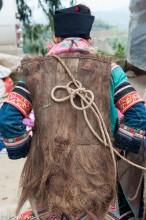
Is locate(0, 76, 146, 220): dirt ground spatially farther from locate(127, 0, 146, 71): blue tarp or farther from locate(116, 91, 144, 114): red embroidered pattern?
locate(127, 0, 146, 71): blue tarp

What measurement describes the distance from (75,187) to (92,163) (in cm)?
15

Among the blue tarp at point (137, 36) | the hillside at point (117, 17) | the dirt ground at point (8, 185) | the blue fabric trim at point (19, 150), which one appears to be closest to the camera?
the blue fabric trim at point (19, 150)

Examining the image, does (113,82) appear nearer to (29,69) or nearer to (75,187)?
(29,69)

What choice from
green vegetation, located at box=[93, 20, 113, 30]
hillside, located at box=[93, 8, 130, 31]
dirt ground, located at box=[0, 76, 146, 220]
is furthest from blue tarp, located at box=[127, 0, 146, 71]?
dirt ground, located at box=[0, 76, 146, 220]

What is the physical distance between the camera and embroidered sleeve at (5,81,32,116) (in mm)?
1834

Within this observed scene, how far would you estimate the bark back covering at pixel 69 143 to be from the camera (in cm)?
179

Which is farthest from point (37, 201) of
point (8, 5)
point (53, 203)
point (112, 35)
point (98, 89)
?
point (112, 35)

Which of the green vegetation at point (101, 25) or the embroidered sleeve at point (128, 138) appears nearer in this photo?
the embroidered sleeve at point (128, 138)

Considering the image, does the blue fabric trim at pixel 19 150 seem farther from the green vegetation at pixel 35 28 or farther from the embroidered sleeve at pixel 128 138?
the green vegetation at pixel 35 28

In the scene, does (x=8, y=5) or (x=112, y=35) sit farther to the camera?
(x=112, y=35)

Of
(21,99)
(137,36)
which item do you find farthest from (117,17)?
(21,99)

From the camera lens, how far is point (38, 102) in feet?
6.02

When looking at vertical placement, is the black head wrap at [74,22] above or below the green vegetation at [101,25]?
above

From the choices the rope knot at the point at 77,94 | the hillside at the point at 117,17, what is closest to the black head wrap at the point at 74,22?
the rope knot at the point at 77,94
